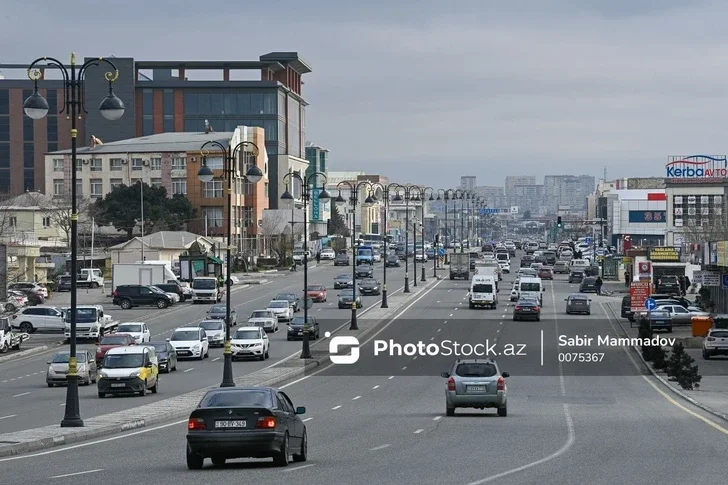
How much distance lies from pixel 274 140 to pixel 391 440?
481ft

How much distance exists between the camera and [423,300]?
95188mm

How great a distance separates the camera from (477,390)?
32781 millimetres

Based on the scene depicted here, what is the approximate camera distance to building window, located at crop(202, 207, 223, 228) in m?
142

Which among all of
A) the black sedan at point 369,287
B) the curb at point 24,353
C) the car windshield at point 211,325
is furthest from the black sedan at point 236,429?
the black sedan at point 369,287

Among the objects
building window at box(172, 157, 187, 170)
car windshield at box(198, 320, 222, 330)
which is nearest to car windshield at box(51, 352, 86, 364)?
car windshield at box(198, 320, 222, 330)

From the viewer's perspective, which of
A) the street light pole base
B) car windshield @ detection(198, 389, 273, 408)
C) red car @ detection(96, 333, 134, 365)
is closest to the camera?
car windshield @ detection(198, 389, 273, 408)

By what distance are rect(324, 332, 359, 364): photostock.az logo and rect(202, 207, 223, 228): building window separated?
74.9m

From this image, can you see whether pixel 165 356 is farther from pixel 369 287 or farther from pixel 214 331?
pixel 369 287

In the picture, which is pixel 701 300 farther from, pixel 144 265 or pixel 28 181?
pixel 28 181

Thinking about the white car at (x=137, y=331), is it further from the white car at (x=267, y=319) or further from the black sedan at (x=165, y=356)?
the white car at (x=267, y=319)

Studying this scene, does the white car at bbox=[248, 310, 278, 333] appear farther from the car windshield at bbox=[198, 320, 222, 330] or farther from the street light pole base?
the street light pole base

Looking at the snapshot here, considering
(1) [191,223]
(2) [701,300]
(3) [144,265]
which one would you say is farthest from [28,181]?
(2) [701,300]

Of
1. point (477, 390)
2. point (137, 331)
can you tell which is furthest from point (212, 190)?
point (477, 390)

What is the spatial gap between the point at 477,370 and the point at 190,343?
25101 mm
